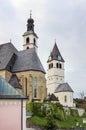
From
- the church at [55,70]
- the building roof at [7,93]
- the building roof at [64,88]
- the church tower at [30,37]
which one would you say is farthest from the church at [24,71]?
the building roof at [7,93]

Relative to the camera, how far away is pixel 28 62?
58.9 metres

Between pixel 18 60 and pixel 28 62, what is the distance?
287 centimetres

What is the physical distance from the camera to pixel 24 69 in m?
58.2

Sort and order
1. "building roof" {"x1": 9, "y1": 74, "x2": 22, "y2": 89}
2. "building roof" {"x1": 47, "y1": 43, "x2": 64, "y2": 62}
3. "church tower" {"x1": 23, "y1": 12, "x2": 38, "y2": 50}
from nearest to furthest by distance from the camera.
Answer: "building roof" {"x1": 9, "y1": 74, "x2": 22, "y2": 89}, "church tower" {"x1": 23, "y1": 12, "x2": 38, "y2": 50}, "building roof" {"x1": 47, "y1": 43, "x2": 64, "y2": 62}

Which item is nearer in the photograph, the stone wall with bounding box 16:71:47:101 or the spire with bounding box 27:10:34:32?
the stone wall with bounding box 16:71:47:101

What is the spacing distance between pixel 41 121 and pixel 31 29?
3973 centimetres

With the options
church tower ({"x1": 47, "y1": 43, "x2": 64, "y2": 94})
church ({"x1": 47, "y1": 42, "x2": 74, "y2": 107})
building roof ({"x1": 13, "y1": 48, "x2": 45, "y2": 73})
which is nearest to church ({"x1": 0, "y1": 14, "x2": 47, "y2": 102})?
building roof ({"x1": 13, "y1": 48, "x2": 45, "y2": 73})

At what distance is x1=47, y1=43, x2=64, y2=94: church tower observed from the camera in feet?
292

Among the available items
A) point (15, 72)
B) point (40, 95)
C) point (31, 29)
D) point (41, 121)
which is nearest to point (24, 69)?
point (15, 72)

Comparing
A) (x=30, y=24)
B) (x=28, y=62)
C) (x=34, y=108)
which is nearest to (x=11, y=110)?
(x=34, y=108)

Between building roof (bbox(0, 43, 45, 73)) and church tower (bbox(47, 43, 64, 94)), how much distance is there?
1108 inches

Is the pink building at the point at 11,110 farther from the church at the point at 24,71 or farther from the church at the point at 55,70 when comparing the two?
the church at the point at 55,70

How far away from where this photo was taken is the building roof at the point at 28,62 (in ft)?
191

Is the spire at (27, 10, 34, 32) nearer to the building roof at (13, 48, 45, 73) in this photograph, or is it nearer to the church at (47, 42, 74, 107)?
the church at (47, 42, 74, 107)
